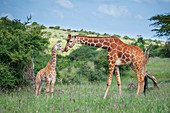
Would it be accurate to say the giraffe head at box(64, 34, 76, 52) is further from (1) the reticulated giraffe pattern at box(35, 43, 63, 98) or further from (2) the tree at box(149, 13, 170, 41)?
(2) the tree at box(149, 13, 170, 41)

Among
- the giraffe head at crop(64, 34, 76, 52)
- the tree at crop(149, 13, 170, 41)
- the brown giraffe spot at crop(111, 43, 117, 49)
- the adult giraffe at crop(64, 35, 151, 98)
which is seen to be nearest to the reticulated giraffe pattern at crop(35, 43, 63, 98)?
the giraffe head at crop(64, 34, 76, 52)

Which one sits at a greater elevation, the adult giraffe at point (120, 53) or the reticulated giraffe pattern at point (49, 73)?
the adult giraffe at point (120, 53)

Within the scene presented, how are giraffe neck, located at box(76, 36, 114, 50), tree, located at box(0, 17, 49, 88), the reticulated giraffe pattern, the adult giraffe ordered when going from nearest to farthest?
1. the reticulated giraffe pattern
2. the adult giraffe
3. giraffe neck, located at box(76, 36, 114, 50)
4. tree, located at box(0, 17, 49, 88)

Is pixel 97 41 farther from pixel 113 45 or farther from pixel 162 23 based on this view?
pixel 162 23

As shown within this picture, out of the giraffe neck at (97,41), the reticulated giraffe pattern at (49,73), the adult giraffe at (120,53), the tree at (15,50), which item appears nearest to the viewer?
the reticulated giraffe pattern at (49,73)

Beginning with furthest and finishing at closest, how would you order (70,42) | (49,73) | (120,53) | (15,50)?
(15,50)
(120,53)
(70,42)
(49,73)

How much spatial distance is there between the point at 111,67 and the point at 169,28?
416 inches

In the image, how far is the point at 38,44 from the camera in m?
11.6

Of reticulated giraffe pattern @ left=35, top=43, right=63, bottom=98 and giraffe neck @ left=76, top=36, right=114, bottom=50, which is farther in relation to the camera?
giraffe neck @ left=76, top=36, right=114, bottom=50

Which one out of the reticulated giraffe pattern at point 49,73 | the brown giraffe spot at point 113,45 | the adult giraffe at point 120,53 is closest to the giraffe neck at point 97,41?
the adult giraffe at point 120,53

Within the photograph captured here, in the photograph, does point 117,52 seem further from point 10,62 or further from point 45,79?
point 10,62

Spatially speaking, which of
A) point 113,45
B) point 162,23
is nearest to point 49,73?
point 113,45

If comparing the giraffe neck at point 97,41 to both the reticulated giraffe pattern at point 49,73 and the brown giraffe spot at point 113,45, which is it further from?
the reticulated giraffe pattern at point 49,73

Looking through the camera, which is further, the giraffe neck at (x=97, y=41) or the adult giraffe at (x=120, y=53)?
the giraffe neck at (x=97, y=41)
